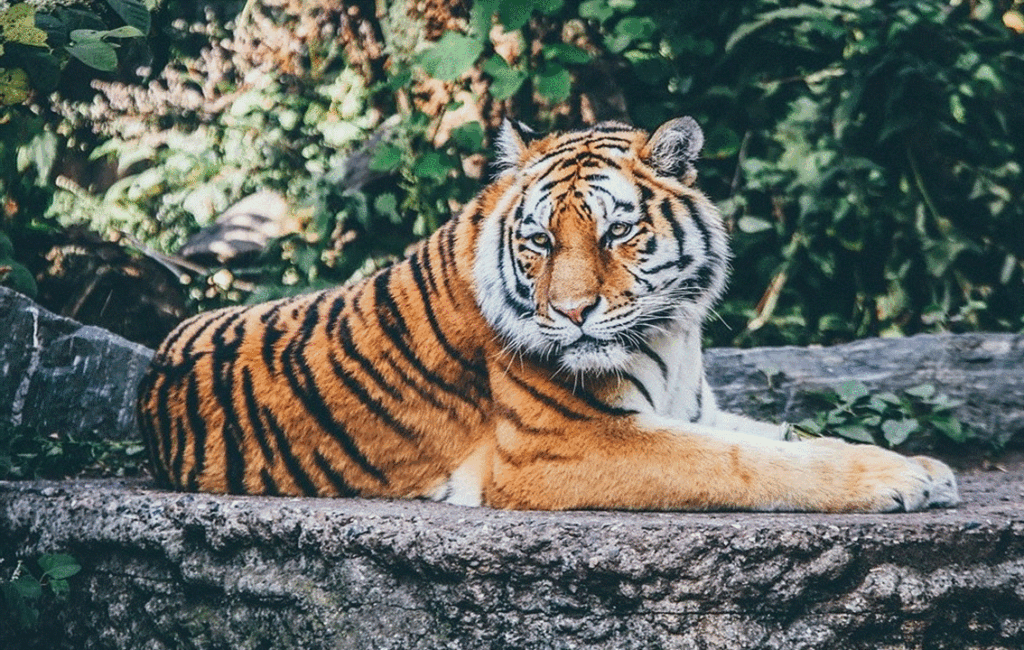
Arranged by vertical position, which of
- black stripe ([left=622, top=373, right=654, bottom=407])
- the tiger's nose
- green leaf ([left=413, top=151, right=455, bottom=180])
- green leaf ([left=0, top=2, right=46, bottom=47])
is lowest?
black stripe ([left=622, top=373, right=654, bottom=407])

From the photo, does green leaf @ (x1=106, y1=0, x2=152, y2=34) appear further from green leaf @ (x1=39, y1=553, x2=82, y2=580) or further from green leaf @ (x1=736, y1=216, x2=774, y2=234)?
green leaf @ (x1=736, y1=216, x2=774, y2=234)

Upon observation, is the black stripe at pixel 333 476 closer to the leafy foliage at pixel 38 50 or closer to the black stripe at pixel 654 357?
the black stripe at pixel 654 357

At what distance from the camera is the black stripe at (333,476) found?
3102 mm

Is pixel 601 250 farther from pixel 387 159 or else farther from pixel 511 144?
pixel 387 159

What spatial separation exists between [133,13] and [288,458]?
1223mm

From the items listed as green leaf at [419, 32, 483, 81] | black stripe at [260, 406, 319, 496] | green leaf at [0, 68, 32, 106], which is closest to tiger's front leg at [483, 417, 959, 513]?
black stripe at [260, 406, 319, 496]

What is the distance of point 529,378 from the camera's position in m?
2.91

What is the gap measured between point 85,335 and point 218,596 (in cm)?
191

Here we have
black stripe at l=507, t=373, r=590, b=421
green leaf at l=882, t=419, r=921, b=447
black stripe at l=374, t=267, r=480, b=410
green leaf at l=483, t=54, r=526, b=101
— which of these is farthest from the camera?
green leaf at l=483, t=54, r=526, b=101

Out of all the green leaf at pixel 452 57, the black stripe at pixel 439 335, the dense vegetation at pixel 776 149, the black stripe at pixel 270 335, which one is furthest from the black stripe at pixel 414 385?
the dense vegetation at pixel 776 149

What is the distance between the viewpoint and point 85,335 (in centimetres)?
426

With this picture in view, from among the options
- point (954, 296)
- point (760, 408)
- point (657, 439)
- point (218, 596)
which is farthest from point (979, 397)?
point (218, 596)

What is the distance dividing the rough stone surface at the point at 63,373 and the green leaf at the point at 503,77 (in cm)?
180

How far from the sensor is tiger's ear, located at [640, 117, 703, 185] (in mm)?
2953
